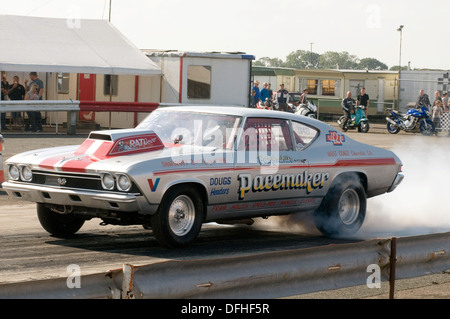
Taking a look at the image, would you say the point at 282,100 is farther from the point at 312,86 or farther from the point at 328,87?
the point at 312,86

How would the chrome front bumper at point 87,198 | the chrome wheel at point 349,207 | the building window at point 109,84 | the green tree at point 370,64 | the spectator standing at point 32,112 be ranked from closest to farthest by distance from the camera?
the chrome front bumper at point 87,198 → the chrome wheel at point 349,207 → the spectator standing at point 32,112 → the building window at point 109,84 → the green tree at point 370,64

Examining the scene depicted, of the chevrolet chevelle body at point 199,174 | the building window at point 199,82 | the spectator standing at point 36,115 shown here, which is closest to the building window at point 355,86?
the building window at point 199,82

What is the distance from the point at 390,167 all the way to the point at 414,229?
3.13ft

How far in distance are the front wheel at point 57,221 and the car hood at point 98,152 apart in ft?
2.12

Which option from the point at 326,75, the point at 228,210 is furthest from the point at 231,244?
the point at 326,75

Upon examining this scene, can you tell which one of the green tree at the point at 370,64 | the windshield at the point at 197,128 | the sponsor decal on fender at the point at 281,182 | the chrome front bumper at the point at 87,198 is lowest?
the chrome front bumper at the point at 87,198

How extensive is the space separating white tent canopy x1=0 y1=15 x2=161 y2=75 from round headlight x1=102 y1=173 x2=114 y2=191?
17497mm

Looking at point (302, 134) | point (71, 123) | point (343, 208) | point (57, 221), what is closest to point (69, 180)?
point (57, 221)

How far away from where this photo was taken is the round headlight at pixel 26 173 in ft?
30.0

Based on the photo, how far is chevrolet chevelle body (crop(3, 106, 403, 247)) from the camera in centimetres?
866

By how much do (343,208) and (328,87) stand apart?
3608 centimetres

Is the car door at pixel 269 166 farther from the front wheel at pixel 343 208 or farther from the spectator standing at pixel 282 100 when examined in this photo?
the spectator standing at pixel 282 100

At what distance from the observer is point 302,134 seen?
408 inches

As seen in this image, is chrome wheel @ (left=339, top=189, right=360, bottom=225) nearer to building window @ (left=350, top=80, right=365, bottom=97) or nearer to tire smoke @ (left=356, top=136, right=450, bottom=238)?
tire smoke @ (left=356, top=136, right=450, bottom=238)
